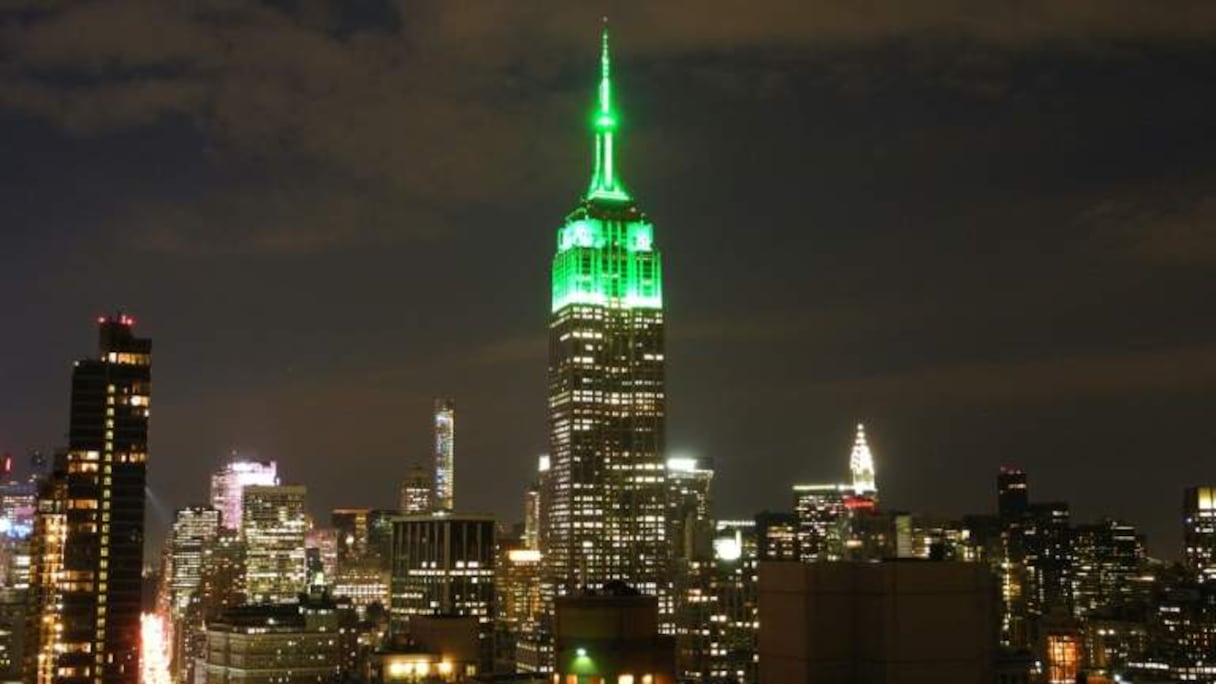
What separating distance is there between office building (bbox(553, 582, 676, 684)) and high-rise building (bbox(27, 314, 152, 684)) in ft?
304

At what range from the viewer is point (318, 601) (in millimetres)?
188875

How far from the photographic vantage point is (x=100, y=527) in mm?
141250

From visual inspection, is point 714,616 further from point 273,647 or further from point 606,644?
point 606,644

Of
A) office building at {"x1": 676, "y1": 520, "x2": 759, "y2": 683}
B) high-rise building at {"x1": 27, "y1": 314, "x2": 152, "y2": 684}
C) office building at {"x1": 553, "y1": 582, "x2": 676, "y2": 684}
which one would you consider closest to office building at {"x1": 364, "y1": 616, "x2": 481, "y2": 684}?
high-rise building at {"x1": 27, "y1": 314, "x2": 152, "y2": 684}

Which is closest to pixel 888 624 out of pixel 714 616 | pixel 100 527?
pixel 100 527

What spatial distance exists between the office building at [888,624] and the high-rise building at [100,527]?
108 meters

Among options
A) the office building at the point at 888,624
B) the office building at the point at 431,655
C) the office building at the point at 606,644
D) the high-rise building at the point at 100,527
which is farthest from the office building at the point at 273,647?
the office building at the point at 888,624

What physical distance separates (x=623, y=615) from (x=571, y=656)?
257 cm

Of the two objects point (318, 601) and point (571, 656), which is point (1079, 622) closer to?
point (318, 601)

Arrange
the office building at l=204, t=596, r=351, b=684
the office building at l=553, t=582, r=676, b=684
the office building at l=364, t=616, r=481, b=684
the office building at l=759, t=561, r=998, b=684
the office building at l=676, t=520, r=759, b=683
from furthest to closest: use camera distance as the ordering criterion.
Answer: the office building at l=676, t=520, r=759, b=683, the office building at l=204, t=596, r=351, b=684, the office building at l=364, t=616, r=481, b=684, the office building at l=553, t=582, r=676, b=684, the office building at l=759, t=561, r=998, b=684

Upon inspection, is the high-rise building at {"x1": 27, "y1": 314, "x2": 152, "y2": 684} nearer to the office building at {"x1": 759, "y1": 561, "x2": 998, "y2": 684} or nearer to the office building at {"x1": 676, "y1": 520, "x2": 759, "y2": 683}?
the office building at {"x1": 676, "y1": 520, "x2": 759, "y2": 683}

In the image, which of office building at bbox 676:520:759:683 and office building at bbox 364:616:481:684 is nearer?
office building at bbox 364:616:481:684

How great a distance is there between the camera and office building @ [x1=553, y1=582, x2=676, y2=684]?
55531 mm

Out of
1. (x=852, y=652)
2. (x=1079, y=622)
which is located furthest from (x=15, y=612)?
(x=852, y=652)
